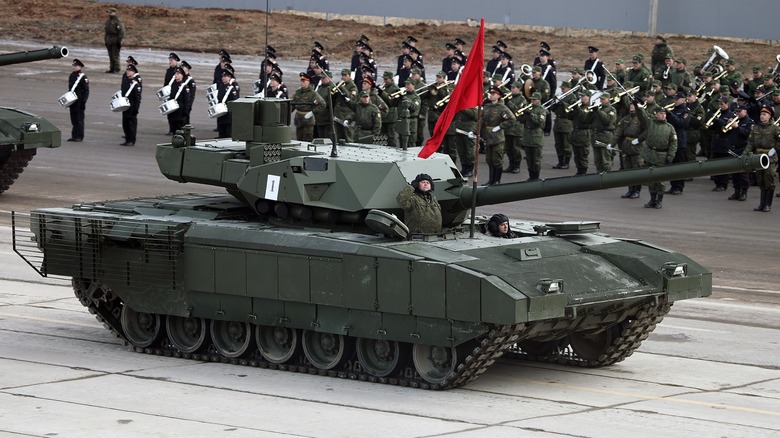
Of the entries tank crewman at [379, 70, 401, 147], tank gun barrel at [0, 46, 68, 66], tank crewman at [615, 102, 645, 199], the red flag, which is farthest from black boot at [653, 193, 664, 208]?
the red flag

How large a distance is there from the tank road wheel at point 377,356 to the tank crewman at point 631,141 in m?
14.5

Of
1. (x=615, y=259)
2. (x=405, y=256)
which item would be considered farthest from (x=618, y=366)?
(x=405, y=256)

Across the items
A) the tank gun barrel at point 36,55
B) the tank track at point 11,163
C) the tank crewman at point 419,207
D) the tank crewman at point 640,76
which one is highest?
the tank gun barrel at point 36,55

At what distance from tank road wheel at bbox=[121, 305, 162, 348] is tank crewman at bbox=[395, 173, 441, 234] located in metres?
3.35

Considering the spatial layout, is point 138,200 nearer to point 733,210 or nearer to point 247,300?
point 247,300

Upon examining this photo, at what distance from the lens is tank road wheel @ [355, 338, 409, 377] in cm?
1658

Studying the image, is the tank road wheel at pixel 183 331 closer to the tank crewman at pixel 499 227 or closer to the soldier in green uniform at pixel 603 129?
the tank crewman at pixel 499 227

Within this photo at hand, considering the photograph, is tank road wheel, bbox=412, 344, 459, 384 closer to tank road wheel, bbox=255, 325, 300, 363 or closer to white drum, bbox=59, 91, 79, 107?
tank road wheel, bbox=255, 325, 300, 363

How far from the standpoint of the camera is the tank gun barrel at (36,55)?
2456 cm

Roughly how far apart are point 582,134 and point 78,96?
11809 millimetres

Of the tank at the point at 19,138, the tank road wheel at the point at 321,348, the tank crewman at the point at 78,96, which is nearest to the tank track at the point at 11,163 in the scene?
the tank at the point at 19,138

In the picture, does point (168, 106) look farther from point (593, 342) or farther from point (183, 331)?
point (593, 342)

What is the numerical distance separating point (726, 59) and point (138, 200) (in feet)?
68.7

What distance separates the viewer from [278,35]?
55.5 metres
